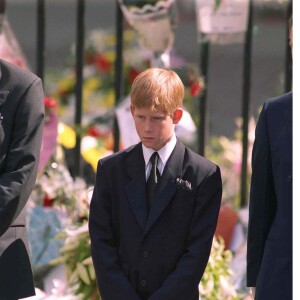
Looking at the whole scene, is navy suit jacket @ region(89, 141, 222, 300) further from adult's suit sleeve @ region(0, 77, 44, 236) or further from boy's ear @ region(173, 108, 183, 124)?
adult's suit sleeve @ region(0, 77, 44, 236)

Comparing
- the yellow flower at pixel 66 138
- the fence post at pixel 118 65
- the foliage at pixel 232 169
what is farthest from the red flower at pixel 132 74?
the fence post at pixel 118 65

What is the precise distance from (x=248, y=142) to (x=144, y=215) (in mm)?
2033

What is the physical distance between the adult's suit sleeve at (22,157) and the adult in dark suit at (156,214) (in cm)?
28

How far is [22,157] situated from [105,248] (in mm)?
458

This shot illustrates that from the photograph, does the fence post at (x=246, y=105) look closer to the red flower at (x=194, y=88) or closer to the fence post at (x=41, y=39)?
the red flower at (x=194, y=88)

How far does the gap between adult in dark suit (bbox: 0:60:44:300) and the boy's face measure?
402 millimetres

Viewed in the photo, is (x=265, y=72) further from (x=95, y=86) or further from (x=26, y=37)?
(x=95, y=86)

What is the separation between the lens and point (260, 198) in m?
4.37

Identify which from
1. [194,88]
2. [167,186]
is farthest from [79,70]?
[167,186]

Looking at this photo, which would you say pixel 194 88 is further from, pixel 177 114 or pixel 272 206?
pixel 272 206

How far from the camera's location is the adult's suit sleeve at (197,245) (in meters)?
4.37

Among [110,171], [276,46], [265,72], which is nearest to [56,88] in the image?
[110,171]

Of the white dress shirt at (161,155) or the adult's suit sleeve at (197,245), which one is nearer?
the adult's suit sleeve at (197,245)

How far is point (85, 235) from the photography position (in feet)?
17.3
